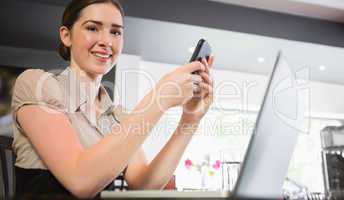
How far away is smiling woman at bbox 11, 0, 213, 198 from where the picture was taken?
533 mm

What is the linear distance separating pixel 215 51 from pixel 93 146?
248 cm

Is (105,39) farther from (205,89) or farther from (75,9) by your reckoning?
(205,89)

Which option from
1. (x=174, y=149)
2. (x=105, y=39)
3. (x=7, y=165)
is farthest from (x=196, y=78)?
(x=7, y=165)

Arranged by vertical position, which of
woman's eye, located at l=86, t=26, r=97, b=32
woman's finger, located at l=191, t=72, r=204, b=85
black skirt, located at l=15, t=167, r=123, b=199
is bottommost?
black skirt, located at l=15, t=167, r=123, b=199

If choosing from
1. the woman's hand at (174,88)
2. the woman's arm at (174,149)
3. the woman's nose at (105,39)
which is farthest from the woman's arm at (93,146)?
the woman's nose at (105,39)

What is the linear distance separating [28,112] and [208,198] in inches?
13.1

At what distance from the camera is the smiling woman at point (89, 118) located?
53 centimetres

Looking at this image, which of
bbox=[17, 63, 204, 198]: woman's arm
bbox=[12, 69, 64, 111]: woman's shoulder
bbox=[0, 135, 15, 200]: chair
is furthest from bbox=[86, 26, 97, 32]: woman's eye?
bbox=[0, 135, 15, 200]: chair

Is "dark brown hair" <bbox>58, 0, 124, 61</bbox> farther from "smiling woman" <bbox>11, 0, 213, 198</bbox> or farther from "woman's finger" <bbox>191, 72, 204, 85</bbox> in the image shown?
"woman's finger" <bbox>191, 72, 204, 85</bbox>

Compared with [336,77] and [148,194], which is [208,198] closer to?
[148,194]

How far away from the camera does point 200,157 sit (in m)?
3.10

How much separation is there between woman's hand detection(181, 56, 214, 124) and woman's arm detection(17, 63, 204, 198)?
0.07 meters

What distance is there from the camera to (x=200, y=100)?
0.72m

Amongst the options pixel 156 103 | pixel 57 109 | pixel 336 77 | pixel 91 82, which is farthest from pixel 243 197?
pixel 336 77
